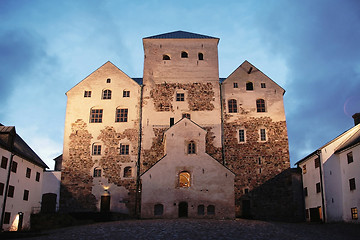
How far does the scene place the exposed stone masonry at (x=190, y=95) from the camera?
36.9 m

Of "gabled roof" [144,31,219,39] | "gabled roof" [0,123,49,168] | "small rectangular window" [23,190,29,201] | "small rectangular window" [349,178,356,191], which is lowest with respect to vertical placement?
"small rectangular window" [23,190,29,201]

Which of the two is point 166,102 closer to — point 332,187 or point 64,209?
point 64,209

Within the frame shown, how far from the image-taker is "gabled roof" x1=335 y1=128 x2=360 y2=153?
26.7 m

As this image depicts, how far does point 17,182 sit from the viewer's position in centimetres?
2898

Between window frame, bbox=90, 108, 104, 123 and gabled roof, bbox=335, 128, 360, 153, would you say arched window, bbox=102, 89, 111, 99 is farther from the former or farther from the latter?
gabled roof, bbox=335, 128, 360, 153

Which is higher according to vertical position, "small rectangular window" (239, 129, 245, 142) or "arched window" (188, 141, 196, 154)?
"small rectangular window" (239, 129, 245, 142)

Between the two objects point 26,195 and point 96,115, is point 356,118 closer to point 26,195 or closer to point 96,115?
point 96,115

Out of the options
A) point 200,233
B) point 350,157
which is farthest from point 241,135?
point 200,233

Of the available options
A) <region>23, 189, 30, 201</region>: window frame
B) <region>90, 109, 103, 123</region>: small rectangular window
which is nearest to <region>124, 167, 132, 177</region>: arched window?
<region>90, 109, 103, 123</region>: small rectangular window

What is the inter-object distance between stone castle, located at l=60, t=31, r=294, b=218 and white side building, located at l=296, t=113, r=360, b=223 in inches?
109

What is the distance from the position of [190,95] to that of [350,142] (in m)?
16.0

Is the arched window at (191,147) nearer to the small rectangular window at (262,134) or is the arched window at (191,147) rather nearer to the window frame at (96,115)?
the small rectangular window at (262,134)

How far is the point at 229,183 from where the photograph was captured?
30.6m

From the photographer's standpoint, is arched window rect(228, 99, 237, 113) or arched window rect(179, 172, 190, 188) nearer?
arched window rect(179, 172, 190, 188)
